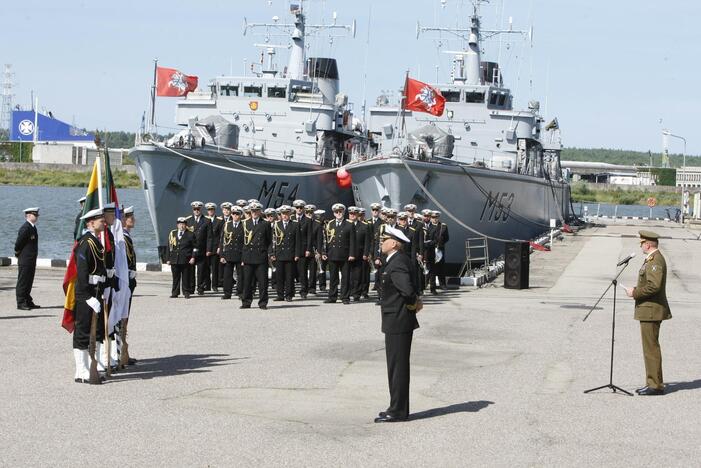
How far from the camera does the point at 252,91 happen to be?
35.6m

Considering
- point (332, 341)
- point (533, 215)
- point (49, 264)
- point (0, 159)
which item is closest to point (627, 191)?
point (0, 159)

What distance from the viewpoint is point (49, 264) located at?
961 inches

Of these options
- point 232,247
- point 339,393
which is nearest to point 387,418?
point 339,393

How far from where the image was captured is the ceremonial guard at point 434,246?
65.1 ft

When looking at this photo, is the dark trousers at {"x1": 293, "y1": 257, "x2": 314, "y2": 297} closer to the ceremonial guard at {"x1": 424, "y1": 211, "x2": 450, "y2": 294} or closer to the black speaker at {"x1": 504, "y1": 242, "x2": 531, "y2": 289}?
the ceremonial guard at {"x1": 424, "y1": 211, "x2": 450, "y2": 294}

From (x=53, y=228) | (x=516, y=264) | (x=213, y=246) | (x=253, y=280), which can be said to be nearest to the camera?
(x=253, y=280)

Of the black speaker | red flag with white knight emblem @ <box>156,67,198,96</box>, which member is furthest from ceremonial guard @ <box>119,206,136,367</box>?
red flag with white knight emblem @ <box>156,67,198,96</box>

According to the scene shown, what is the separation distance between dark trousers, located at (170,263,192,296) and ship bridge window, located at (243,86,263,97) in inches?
690

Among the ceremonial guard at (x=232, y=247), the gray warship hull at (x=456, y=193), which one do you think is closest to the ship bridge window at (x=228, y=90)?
the gray warship hull at (x=456, y=193)

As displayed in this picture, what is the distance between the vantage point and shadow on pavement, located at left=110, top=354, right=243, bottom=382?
1070 centimetres

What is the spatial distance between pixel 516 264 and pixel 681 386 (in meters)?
10.4

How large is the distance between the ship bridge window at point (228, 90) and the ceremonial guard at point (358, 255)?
18.2 meters

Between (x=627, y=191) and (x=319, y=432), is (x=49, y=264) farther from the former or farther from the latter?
(x=627, y=191)

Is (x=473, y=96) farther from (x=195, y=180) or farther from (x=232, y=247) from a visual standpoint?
(x=232, y=247)
